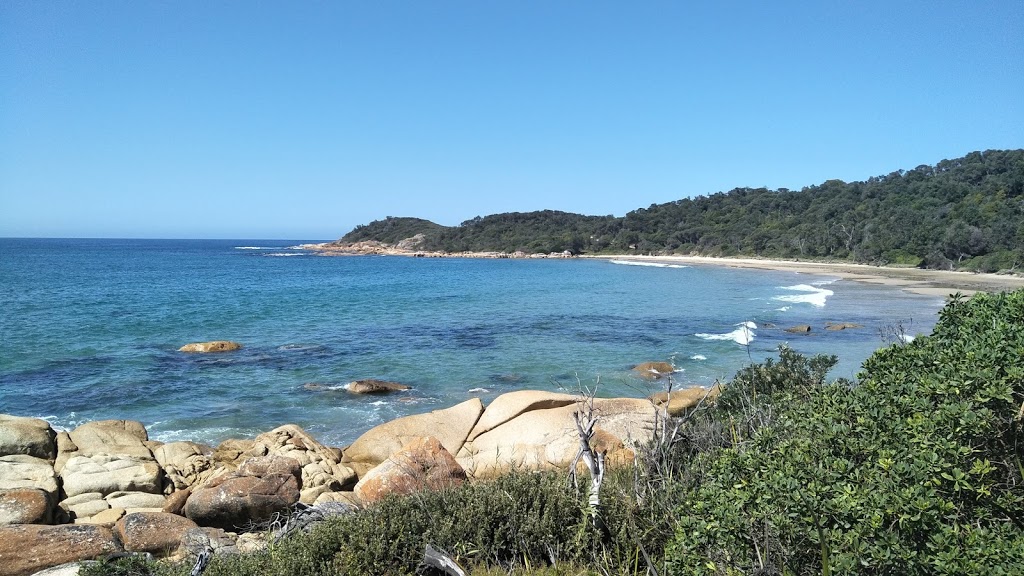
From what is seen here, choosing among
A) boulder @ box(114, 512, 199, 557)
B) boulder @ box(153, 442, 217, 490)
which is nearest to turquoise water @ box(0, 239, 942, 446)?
boulder @ box(153, 442, 217, 490)

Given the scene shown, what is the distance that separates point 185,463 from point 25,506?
2973mm

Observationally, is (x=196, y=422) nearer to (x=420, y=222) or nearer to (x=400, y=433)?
(x=400, y=433)

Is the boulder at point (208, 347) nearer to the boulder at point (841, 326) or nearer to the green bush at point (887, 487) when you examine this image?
the green bush at point (887, 487)

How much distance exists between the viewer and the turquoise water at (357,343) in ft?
52.4

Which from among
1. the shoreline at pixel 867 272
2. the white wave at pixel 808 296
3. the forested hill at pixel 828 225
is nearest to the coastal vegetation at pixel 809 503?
the shoreline at pixel 867 272

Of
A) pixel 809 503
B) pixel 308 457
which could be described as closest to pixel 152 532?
pixel 308 457

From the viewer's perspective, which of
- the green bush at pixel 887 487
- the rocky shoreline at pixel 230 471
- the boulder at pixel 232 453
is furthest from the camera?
the boulder at pixel 232 453

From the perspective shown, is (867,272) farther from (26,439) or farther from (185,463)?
(26,439)

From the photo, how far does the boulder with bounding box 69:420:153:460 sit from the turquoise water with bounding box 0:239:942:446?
137 centimetres

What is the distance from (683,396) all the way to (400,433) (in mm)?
6282

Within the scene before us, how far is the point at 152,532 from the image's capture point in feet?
25.3

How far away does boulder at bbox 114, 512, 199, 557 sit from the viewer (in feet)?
24.6

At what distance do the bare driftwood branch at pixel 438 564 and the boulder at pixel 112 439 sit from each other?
333 inches

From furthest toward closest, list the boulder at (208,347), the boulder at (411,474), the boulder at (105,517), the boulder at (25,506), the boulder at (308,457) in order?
the boulder at (208,347)
the boulder at (308,457)
the boulder at (105,517)
the boulder at (25,506)
the boulder at (411,474)
